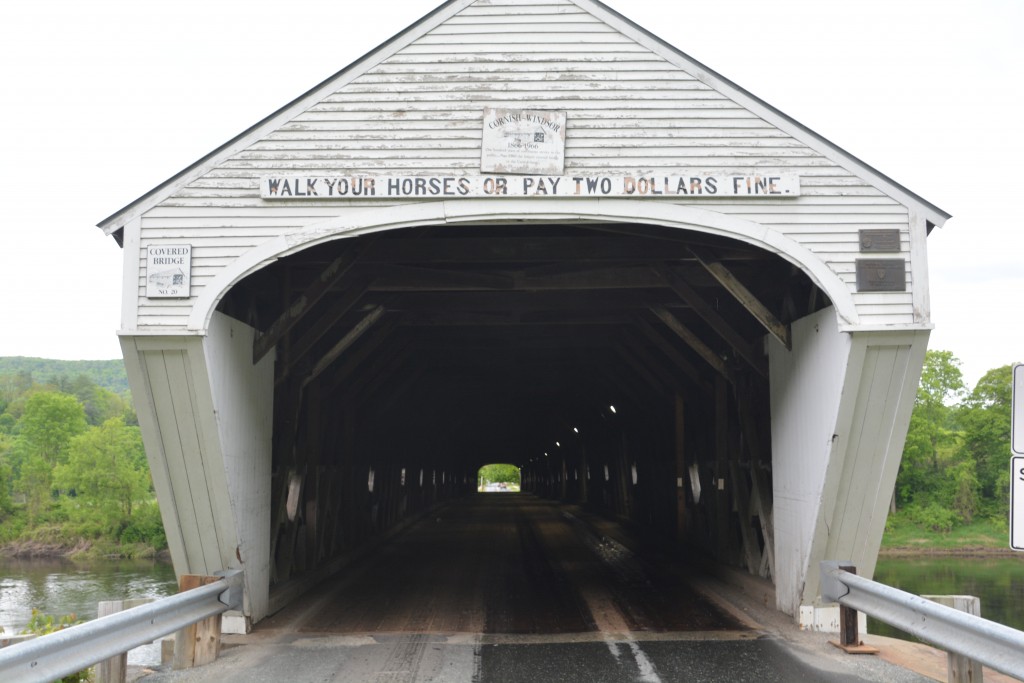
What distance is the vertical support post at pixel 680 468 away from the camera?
16.8 m

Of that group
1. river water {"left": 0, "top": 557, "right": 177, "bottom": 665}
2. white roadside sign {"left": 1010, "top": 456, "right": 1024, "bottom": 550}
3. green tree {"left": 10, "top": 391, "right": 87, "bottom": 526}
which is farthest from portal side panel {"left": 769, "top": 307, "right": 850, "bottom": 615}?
green tree {"left": 10, "top": 391, "right": 87, "bottom": 526}

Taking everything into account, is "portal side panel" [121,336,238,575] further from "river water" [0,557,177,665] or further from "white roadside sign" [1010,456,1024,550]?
"river water" [0,557,177,665]

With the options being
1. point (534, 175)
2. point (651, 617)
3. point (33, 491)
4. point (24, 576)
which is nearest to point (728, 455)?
point (651, 617)

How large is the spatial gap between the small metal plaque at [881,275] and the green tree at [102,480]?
153 ft

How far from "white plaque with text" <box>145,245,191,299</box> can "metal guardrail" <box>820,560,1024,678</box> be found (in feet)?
18.6

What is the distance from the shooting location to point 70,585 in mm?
32312

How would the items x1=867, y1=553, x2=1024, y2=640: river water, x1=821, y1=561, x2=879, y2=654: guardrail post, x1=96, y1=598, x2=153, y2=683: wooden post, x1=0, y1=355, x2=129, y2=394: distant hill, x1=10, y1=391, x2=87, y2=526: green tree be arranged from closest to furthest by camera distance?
x1=96, y1=598, x2=153, y2=683: wooden post < x1=821, y1=561, x2=879, y2=654: guardrail post < x1=867, y1=553, x2=1024, y2=640: river water < x1=10, y1=391, x2=87, y2=526: green tree < x1=0, y1=355, x2=129, y2=394: distant hill

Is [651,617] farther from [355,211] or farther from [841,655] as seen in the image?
[355,211]

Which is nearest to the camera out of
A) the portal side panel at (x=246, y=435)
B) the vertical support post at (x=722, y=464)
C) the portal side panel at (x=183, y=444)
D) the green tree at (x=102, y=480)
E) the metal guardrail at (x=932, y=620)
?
the metal guardrail at (x=932, y=620)

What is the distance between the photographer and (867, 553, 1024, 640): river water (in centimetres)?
2313

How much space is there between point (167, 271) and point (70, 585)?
94.0 ft

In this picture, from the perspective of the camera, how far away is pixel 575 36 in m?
8.26

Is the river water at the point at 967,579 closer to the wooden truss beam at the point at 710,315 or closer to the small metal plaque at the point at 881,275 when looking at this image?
the wooden truss beam at the point at 710,315

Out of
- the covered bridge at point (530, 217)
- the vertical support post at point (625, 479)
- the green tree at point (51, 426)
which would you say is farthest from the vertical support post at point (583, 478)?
the green tree at point (51, 426)
